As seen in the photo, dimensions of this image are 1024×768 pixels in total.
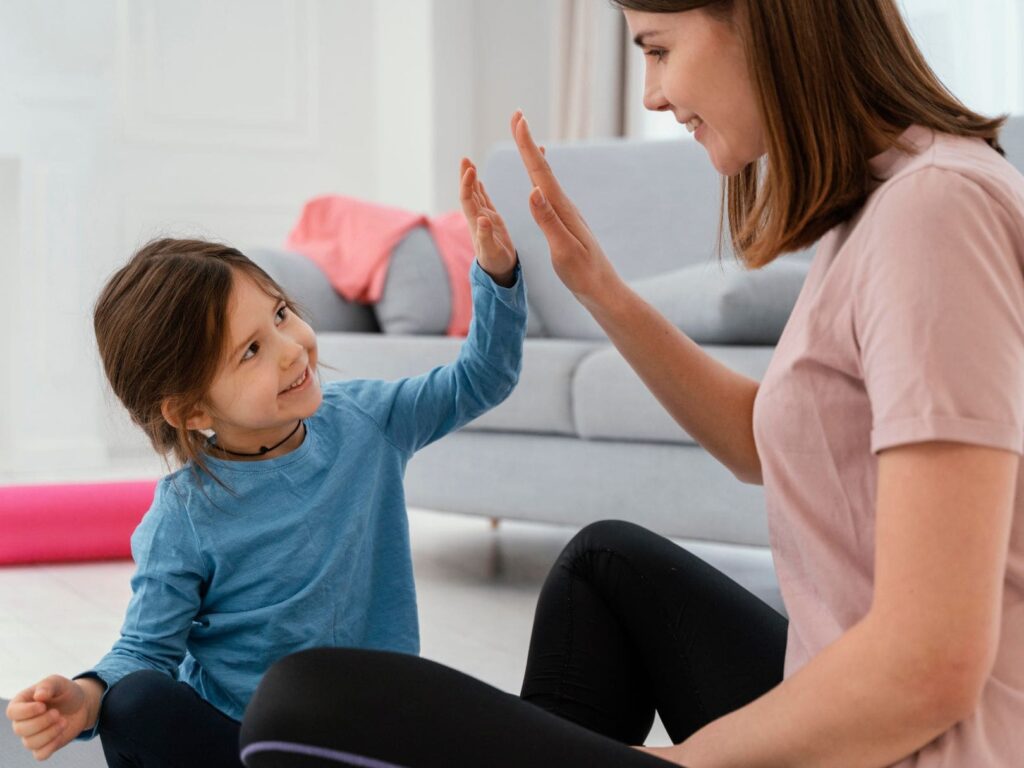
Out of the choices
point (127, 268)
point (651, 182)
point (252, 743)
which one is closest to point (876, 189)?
point (252, 743)

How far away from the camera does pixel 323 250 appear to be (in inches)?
132

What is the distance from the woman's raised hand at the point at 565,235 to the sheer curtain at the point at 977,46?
2.96 meters

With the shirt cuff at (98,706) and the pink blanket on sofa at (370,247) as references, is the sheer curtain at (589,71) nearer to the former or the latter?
the pink blanket on sofa at (370,247)

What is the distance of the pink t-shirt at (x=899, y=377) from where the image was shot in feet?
2.43

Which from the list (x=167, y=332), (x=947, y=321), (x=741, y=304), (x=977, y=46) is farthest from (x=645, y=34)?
(x=977, y=46)

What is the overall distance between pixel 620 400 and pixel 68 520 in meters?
1.31

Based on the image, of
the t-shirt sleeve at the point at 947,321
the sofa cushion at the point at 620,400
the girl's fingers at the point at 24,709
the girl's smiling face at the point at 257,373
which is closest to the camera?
the t-shirt sleeve at the point at 947,321

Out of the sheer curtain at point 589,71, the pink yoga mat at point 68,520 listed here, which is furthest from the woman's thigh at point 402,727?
the sheer curtain at point 589,71

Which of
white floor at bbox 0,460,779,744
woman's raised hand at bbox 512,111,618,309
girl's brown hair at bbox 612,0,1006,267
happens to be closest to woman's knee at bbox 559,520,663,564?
woman's raised hand at bbox 512,111,618,309

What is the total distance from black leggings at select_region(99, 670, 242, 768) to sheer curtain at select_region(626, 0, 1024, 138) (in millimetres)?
3287

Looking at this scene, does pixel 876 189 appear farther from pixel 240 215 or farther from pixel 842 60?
pixel 240 215

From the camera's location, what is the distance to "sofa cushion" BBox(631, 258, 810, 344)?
2523 millimetres

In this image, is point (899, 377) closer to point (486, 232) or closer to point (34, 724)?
point (486, 232)

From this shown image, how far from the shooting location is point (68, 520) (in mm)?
2994
